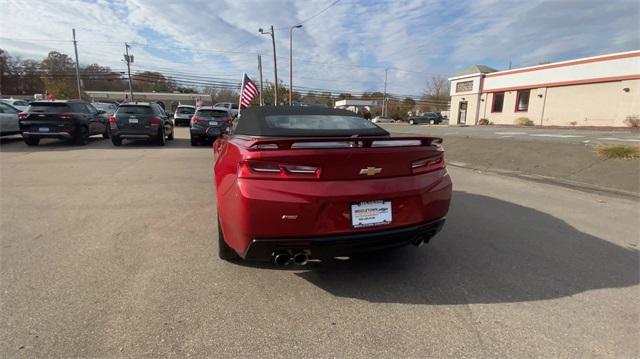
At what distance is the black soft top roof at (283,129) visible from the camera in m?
3.40

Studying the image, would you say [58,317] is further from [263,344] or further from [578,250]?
[578,250]

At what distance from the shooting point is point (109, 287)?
303 cm

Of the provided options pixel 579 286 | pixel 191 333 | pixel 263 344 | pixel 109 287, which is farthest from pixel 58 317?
pixel 579 286

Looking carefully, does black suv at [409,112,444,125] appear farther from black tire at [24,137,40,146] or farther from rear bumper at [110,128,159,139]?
black tire at [24,137,40,146]

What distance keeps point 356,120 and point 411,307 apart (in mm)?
2330

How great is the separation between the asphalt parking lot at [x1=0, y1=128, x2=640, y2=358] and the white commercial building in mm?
28794

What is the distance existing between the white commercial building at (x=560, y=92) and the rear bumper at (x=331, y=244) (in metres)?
32.5

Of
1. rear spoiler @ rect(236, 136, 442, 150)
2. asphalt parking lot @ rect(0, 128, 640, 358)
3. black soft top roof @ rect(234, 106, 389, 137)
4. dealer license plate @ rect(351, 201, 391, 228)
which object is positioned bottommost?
asphalt parking lot @ rect(0, 128, 640, 358)

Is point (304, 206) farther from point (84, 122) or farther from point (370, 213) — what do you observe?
point (84, 122)

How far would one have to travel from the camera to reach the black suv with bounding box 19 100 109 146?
12.4 meters

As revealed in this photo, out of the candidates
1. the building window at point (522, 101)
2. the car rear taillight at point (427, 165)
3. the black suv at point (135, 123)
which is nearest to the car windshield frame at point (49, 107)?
the black suv at point (135, 123)

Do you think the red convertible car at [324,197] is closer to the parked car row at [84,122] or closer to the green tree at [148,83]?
the parked car row at [84,122]

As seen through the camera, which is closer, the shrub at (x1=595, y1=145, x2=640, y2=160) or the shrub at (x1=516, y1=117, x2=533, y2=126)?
the shrub at (x1=595, y1=145, x2=640, y2=160)

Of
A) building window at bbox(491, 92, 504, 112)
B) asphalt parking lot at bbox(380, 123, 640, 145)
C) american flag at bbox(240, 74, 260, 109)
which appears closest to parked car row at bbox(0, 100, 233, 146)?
american flag at bbox(240, 74, 260, 109)
